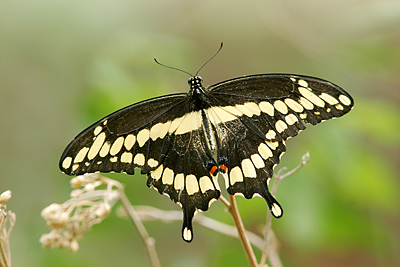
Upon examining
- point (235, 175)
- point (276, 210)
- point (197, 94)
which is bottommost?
point (276, 210)

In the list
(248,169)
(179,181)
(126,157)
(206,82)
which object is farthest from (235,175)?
(206,82)

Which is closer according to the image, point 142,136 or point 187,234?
point 187,234

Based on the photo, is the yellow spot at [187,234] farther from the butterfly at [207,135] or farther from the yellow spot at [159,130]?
the yellow spot at [159,130]

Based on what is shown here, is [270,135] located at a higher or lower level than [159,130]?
lower

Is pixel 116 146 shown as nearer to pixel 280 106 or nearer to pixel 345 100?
pixel 280 106

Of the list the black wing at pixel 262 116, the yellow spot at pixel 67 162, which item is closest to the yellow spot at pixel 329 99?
the black wing at pixel 262 116
